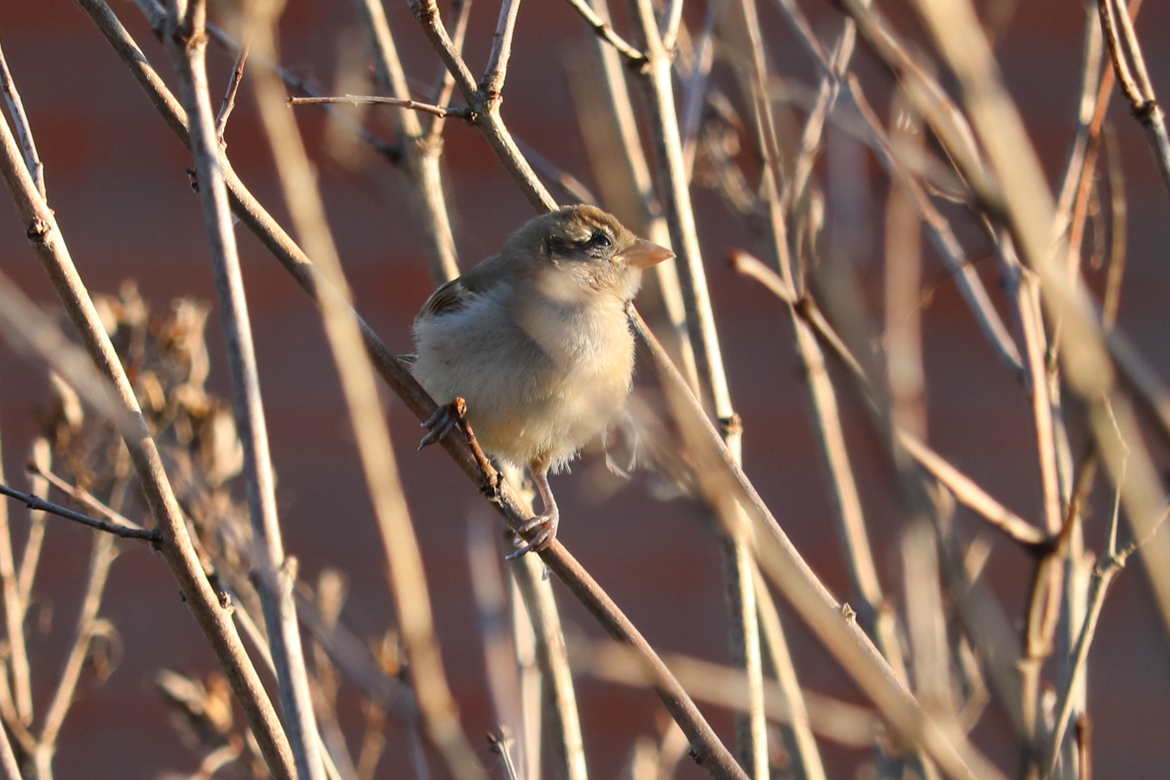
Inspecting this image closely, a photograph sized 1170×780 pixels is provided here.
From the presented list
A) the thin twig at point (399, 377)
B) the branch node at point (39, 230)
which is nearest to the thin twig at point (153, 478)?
the branch node at point (39, 230)

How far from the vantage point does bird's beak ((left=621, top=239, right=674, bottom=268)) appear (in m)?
2.77

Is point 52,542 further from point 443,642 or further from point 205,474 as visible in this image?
point 205,474

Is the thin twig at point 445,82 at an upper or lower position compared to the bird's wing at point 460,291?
upper

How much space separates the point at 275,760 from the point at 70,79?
4.00m

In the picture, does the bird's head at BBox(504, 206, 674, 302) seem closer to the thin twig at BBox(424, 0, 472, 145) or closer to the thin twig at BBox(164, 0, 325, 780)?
the thin twig at BBox(424, 0, 472, 145)

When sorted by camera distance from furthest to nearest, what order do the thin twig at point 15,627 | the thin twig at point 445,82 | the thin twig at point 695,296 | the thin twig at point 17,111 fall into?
1. the thin twig at point 445,82
2. the thin twig at point 15,627
3. the thin twig at point 695,296
4. the thin twig at point 17,111

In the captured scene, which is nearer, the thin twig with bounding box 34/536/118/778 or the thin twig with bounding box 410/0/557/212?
the thin twig with bounding box 410/0/557/212

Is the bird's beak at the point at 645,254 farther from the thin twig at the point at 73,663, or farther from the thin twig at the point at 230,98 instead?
the thin twig at the point at 73,663

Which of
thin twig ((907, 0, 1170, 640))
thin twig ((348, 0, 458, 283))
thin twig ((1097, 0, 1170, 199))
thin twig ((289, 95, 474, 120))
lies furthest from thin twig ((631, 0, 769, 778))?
thin twig ((907, 0, 1170, 640))

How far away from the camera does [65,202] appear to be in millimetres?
5090

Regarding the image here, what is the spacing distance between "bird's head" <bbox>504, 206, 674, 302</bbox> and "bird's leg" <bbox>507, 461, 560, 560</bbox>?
1.28ft

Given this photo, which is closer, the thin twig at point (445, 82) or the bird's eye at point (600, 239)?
the thin twig at point (445, 82)

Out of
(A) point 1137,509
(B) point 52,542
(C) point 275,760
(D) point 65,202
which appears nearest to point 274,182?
(D) point 65,202

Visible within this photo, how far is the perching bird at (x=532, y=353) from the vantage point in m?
2.80
